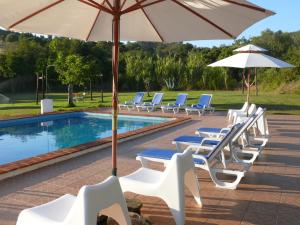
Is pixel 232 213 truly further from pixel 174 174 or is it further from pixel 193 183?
pixel 174 174

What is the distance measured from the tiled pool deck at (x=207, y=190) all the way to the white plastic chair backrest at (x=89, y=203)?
4.16 ft

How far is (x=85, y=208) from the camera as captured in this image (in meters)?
2.52

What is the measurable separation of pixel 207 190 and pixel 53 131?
27.2 feet

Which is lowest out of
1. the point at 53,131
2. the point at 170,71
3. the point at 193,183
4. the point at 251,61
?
the point at 53,131

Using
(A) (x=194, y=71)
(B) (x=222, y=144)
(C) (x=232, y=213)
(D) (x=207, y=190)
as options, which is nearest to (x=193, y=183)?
(C) (x=232, y=213)

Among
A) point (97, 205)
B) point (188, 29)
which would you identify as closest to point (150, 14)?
point (188, 29)

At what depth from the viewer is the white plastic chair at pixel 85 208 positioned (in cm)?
253

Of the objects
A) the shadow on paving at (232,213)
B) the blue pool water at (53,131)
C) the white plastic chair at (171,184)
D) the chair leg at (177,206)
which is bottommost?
the blue pool water at (53,131)

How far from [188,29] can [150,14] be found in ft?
1.59

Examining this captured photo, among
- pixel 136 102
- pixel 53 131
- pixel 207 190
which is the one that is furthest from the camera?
pixel 136 102

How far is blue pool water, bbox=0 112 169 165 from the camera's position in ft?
31.0

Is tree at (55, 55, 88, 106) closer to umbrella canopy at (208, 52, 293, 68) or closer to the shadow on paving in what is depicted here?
umbrella canopy at (208, 52, 293, 68)

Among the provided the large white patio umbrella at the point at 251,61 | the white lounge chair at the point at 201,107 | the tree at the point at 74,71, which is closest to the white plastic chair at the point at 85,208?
the large white patio umbrella at the point at 251,61

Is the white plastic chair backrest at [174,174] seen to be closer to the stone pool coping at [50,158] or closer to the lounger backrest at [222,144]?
the lounger backrest at [222,144]
